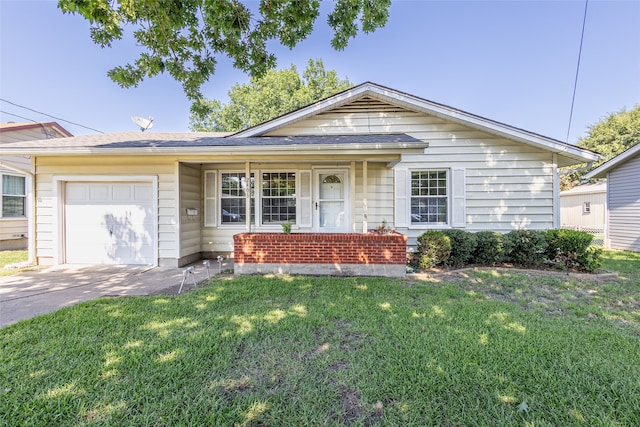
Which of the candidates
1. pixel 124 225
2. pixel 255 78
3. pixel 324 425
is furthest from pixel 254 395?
pixel 124 225

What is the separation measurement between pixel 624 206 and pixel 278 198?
43.7 ft

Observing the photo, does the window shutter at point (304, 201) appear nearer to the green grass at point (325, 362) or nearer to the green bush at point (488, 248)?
the green grass at point (325, 362)

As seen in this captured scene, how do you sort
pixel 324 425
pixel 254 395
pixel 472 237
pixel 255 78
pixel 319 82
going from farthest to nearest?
pixel 319 82 → pixel 472 237 → pixel 255 78 → pixel 254 395 → pixel 324 425

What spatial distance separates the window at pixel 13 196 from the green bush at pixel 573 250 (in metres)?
17.0

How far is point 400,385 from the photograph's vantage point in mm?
2193

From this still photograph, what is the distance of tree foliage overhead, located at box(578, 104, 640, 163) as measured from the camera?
23.6m

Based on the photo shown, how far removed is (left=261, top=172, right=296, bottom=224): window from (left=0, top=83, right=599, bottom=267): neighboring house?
0.03 m

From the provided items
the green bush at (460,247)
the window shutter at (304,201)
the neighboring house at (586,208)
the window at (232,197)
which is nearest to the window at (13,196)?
the window at (232,197)

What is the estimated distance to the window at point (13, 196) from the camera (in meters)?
9.28

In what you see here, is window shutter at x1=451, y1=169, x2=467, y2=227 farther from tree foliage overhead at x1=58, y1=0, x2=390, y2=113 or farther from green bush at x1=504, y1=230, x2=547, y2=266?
tree foliage overhead at x1=58, y1=0, x2=390, y2=113

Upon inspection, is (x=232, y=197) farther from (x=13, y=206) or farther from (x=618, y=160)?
(x=618, y=160)

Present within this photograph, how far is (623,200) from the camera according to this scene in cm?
1023

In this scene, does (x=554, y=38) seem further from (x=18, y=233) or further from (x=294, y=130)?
(x=18, y=233)

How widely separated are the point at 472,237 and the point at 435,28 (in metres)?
9.54
